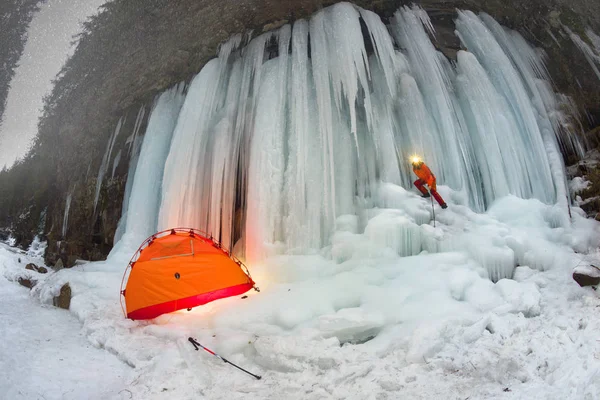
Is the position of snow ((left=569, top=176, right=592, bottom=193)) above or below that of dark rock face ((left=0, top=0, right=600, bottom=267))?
below

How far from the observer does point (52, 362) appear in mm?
3639

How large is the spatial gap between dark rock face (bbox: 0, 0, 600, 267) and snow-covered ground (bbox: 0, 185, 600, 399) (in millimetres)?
4767

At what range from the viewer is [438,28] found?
9.03 meters

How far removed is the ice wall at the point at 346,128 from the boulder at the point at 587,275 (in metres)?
2.80

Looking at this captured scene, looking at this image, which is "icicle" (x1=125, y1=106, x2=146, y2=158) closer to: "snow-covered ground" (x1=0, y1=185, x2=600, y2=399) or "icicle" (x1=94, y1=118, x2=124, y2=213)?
"icicle" (x1=94, y1=118, x2=124, y2=213)

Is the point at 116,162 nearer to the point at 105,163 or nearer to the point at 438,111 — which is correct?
the point at 105,163

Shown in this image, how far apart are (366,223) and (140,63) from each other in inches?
313

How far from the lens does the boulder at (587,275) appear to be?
14.9 ft

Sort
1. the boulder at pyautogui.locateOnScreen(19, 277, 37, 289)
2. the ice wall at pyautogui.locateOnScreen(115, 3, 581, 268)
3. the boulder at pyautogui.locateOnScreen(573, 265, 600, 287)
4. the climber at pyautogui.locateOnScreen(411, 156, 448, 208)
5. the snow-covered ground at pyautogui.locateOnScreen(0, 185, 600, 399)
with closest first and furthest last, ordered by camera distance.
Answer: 1. the snow-covered ground at pyautogui.locateOnScreen(0, 185, 600, 399)
2. the boulder at pyautogui.locateOnScreen(573, 265, 600, 287)
3. the climber at pyautogui.locateOnScreen(411, 156, 448, 208)
4. the ice wall at pyautogui.locateOnScreen(115, 3, 581, 268)
5. the boulder at pyautogui.locateOnScreen(19, 277, 37, 289)

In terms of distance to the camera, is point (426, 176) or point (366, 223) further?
point (366, 223)

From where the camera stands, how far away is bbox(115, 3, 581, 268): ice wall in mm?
7570

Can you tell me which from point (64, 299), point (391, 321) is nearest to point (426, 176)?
point (391, 321)

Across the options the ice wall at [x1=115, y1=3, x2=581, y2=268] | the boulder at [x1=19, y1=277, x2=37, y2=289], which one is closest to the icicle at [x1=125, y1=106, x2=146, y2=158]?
the ice wall at [x1=115, y1=3, x2=581, y2=268]

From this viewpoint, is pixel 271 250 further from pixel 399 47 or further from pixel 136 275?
pixel 399 47
